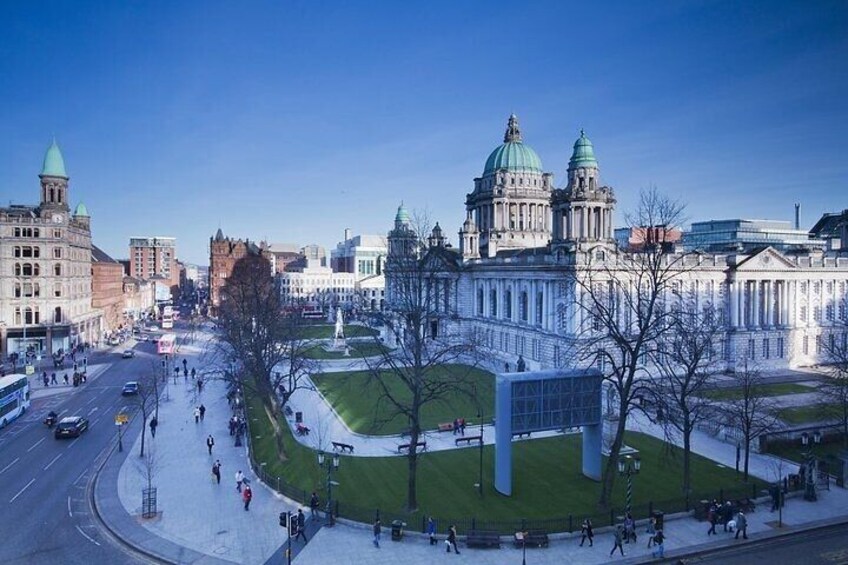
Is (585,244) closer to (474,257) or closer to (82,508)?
(474,257)

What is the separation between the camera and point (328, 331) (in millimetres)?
102812

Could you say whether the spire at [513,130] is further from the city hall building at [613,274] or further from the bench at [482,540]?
the bench at [482,540]

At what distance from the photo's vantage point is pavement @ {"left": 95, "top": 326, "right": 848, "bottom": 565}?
76.3 feet

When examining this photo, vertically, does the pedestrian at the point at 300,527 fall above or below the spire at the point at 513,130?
below

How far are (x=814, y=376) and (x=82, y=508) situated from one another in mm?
61407

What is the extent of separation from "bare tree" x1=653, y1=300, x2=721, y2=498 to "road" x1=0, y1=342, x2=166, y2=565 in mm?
25737

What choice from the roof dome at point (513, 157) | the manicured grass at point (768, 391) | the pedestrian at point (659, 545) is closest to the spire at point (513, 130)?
the roof dome at point (513, 157)

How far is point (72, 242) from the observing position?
8144cm

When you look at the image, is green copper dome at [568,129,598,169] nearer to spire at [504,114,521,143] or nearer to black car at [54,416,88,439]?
spire at [504,114,521,143]

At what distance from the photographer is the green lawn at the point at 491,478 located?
27.3 metres

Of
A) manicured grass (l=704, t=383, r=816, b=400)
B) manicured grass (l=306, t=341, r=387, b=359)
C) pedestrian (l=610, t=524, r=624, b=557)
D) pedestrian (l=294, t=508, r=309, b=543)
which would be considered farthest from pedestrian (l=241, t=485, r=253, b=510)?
manicured grass (l=306, t=341, r=387, b=359)

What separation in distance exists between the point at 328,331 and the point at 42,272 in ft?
142

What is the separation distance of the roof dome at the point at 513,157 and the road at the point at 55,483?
59964 mm

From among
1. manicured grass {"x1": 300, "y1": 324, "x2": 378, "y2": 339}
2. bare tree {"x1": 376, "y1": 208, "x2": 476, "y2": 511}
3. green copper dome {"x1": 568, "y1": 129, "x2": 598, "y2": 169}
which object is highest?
green copper dome {"x1": 568, "y1": 129, "x2": 598, "y2": 169}
